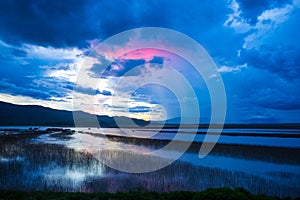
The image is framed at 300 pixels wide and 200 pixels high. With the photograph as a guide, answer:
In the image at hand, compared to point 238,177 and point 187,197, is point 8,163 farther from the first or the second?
point 238,177

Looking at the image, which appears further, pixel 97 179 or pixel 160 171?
pixel 160 171

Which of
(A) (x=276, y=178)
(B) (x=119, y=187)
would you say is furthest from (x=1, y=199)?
(A) (x=276, y=178)

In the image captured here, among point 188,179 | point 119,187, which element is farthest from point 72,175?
point 188,179

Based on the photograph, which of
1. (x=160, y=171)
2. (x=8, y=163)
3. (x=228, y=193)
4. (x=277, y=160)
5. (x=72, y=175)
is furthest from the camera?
(x=277, y=160)

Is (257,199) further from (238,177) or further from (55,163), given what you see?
(55,163)

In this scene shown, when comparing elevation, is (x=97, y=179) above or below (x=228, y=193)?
below

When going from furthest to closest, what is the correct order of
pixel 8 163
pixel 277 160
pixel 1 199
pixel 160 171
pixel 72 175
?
pixel 277 160 → pixel 8 163 → pixel 160 171 → pixel 72 175 → pixel 1 199

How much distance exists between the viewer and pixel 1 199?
8781 millimetres

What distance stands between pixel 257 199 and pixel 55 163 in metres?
15.7

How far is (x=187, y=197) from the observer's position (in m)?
9.03

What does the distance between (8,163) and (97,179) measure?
8710mm

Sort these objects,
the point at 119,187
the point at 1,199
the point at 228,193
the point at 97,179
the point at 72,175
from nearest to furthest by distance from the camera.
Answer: the point at 228,193, the point at 1,199, the point at 119,187, the point at 97,179, the point at 72,175

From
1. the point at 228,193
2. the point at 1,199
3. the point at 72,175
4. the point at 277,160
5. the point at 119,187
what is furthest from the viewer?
the point at 277,160

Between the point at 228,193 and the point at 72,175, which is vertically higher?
the point at 228,193
